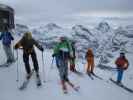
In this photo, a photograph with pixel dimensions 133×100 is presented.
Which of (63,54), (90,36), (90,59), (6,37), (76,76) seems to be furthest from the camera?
(90,36)

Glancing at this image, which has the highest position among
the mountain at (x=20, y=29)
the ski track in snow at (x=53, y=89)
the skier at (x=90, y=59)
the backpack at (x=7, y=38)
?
the mountain at (x=20, y=29)

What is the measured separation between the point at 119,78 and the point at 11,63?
2856 mm

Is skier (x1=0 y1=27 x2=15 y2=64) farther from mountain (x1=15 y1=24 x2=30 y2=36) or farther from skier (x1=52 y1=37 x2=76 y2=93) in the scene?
skier (x1=52 y1=37 x2=76 y2=93)

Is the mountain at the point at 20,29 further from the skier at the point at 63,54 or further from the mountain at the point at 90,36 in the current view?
the skier at the point at 63,54

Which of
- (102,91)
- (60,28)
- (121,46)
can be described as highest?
(60,28)

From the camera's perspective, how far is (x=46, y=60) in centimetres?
694

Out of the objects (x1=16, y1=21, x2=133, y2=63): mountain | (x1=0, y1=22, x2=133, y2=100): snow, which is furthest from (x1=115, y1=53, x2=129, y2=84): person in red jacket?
(x1=16, y1=21, x2=133, y2=63): mountain

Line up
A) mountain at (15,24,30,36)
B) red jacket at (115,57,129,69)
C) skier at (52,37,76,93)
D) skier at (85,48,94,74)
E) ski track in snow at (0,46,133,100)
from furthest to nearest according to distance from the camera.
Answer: skier at (85,48,94,74), mountain at (15,24,30,36), red jacket at (115,57,129,69), skier at (52,37,76,93), ski track in snow at (0,46,133,100)

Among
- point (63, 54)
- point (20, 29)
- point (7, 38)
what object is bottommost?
point (63, 54)

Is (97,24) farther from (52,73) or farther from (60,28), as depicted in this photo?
(52,73)

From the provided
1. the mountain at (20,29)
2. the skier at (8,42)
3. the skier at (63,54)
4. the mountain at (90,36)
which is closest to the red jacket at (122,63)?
the mountain at (90,36)

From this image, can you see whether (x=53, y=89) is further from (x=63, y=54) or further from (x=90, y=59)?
(x=90, y=59)

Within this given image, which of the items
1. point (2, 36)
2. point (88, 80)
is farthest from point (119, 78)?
point (2, 36)

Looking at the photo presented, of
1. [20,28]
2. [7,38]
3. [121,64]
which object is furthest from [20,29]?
[121,64]
